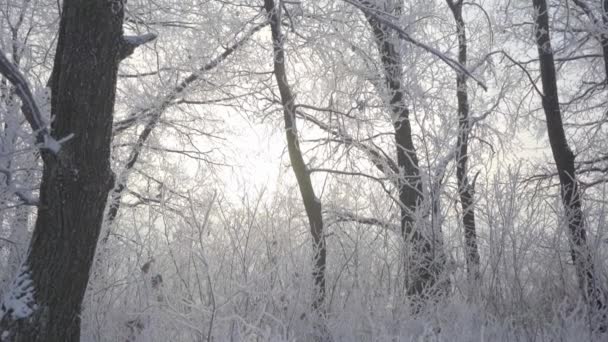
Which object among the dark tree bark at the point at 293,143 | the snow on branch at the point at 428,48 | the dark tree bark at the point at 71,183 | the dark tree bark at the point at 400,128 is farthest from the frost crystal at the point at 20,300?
the dark tree bark at the point at 400,128

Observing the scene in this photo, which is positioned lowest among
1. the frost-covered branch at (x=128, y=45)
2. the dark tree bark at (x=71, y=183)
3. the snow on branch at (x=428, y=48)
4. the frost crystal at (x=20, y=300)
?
the frost crystal at (x=20, y=300)

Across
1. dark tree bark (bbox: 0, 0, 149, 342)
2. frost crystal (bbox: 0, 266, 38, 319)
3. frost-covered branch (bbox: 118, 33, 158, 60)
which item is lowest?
frost crystal (bbox: 0, 266, 38, 319)

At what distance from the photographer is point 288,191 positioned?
7.42 metres

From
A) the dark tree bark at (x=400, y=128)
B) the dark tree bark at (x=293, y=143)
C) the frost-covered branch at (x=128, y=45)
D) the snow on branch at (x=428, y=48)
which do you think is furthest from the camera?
the dark tree bark at (x=293, y=143)

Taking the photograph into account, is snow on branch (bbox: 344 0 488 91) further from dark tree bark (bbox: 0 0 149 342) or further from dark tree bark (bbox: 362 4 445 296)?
dark tree bark (bbox: 0 0 149 342)

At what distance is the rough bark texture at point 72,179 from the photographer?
3584 mm

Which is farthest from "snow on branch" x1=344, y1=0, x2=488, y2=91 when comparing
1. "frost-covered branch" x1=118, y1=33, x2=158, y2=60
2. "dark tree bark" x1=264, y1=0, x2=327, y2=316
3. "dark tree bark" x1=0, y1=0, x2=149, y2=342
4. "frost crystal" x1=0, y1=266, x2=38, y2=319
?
"frost crystal" x1=0, y1=266, x2=38, y2=319

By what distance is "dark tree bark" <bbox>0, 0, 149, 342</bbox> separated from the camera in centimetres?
356

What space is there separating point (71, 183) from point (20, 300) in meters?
0.79

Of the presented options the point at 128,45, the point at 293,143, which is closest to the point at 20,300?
the point at 128,45

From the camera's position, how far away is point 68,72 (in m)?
3.75

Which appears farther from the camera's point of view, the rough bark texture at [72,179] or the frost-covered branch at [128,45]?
the frost-covered branch at [128,45]

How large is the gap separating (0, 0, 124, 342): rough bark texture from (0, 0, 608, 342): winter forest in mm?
12

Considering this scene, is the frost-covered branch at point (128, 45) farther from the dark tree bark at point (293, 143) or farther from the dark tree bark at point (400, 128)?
the dark tree bark at point (400, 128)
